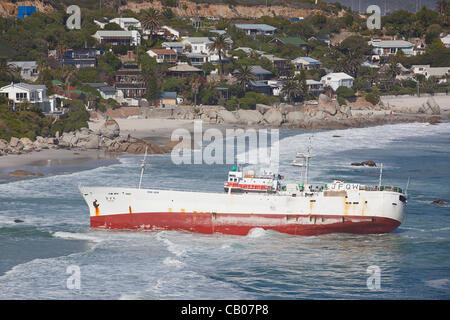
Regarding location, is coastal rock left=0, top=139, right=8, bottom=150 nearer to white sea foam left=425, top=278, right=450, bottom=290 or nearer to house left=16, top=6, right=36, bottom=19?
white sea foam left=425, top=278, right=450, bottom=290

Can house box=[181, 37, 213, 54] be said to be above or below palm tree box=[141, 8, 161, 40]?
below

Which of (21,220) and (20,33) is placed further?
(20,33)

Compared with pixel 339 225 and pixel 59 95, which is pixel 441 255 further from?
pixel 59 95

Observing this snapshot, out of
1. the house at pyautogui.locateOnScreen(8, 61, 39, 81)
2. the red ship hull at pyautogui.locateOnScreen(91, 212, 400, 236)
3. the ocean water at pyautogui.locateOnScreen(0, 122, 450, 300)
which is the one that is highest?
the house at pyautogui.locateOnScreen(8, 61, 39, 81)

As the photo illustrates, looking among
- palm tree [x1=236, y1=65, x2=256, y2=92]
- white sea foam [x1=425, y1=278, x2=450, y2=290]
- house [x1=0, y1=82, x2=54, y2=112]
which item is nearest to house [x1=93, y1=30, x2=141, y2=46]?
palm tree [x1=236, y1=65, x2=256, y2=92]

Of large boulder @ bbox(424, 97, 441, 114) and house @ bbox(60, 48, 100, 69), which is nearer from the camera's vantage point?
house @ bbox(60, 48, 100, 69)

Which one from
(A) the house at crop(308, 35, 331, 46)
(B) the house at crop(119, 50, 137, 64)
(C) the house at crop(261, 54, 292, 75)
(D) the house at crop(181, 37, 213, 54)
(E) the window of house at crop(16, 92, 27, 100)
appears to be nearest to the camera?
(E) the window of house at crop(16, 92, 27, 100)

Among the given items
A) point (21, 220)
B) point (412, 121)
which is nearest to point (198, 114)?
point (412, 121)

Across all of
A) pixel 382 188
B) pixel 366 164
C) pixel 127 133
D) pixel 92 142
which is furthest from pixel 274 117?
pixel 382 188
